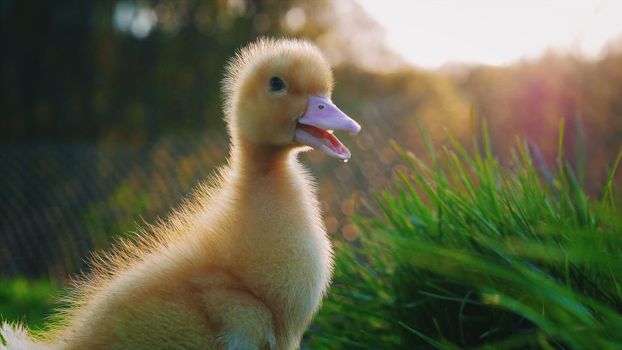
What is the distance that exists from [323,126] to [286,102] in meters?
0.15

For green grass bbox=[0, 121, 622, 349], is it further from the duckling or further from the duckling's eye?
the duckling's eye

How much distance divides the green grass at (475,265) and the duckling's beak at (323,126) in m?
0.30

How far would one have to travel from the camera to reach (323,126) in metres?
1.83

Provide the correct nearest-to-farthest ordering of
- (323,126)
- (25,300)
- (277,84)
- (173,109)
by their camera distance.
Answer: (323,126) → (277,84) → (25,300) → (173,109)

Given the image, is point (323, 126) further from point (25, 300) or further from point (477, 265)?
point (25, 300)

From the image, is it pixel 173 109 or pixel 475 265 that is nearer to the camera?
pixel 475 265

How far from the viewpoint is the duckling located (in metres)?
1.55

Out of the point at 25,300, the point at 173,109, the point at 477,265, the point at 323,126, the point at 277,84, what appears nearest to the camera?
the point at 477,265

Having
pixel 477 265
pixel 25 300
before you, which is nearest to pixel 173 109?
pixel 25 300

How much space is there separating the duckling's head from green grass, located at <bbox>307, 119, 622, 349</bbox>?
0.37 metres

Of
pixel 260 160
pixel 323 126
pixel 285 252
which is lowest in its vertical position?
pixel 285 252

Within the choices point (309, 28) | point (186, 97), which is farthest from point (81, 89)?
point (309, 28)

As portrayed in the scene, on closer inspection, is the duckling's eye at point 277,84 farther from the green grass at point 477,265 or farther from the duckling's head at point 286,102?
the green grass at point 477,265

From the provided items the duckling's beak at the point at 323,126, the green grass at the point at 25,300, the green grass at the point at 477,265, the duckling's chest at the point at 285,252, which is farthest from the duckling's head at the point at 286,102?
the green grass at the point at 25,300
